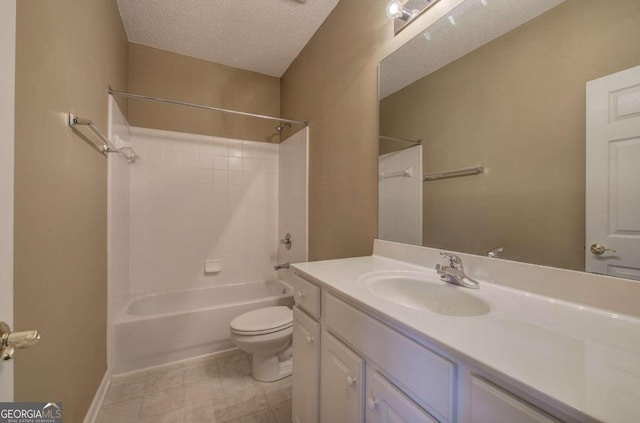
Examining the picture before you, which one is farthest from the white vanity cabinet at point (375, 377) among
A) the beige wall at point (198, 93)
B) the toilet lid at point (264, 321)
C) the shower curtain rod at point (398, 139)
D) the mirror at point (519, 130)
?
the beige wall at point (198, 93)

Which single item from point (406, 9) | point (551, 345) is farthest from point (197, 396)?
point (406, 9)

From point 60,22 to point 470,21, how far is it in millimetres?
1655

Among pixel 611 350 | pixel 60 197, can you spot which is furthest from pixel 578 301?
pixel 60 197

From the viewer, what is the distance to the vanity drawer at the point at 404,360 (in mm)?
535

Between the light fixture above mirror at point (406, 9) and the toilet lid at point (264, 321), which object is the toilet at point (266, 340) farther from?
the light fixture above mirror at point (406, 9)

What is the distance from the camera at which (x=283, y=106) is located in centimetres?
273

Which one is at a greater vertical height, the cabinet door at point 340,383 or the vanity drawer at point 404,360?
the vanity drawer at point 404,360

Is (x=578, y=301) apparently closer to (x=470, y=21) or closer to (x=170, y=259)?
(x=470, y=21)

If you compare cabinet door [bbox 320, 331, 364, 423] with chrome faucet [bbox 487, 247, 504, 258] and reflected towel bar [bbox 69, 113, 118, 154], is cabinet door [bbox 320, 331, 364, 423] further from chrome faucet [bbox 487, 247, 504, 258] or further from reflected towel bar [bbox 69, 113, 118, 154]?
reflected towel bar [bbox 69, 113, 118, 154]

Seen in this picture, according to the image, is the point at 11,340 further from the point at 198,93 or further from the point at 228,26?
the point at 198,93

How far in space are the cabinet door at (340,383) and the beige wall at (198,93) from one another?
2.34m

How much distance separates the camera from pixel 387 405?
27.1 inches

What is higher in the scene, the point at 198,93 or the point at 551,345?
the point at 198,93

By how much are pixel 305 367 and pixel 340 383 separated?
0.27 m
